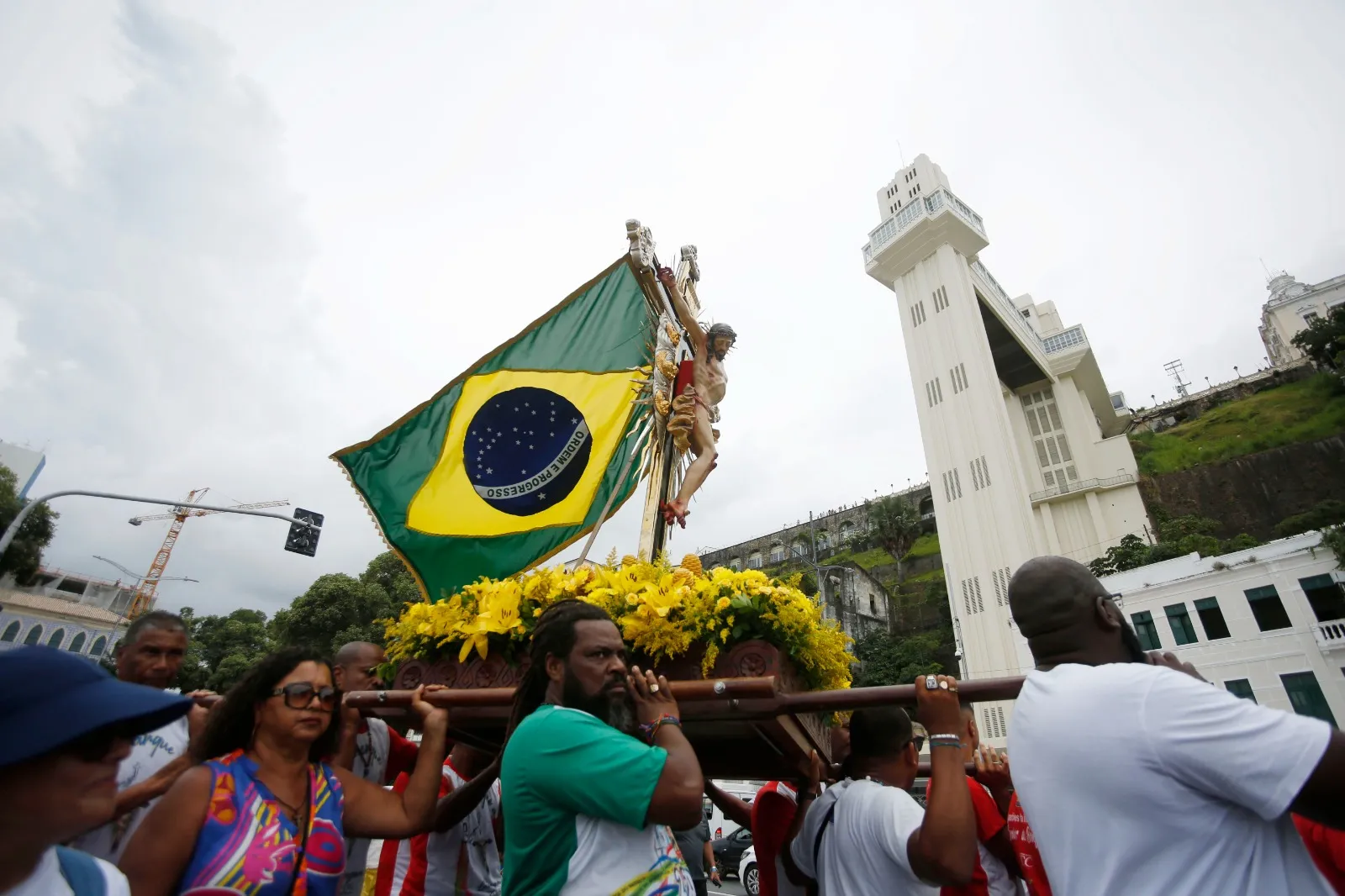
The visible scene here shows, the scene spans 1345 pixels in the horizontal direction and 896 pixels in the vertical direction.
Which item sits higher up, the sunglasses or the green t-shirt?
the sunglasses

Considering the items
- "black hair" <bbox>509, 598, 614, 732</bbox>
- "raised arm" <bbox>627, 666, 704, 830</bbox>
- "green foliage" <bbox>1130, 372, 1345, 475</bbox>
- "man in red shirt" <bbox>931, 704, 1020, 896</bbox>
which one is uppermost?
"green foliage" <bbox>1130, 372, 1345, 475</bbox>

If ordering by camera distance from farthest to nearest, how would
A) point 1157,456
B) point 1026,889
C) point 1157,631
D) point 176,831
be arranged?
point 1157,456 < point 1157,631 < point 1026,889 < point 176,831

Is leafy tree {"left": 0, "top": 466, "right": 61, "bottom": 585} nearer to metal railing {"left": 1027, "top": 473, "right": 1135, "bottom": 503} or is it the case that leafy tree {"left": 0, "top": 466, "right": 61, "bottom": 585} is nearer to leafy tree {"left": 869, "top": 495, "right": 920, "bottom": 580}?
metal railing {"left": 1027, "top": 473, "right": 1135, "bottom": 503}

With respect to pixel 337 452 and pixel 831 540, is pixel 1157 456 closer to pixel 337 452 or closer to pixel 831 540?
pixel 831 540

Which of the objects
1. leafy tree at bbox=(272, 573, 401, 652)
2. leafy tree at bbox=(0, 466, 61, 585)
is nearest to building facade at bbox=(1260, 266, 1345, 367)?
leafy tree at bbox=(272, 573, 401, 652)

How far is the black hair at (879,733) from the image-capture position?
278 cm

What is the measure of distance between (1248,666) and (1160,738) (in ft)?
81.3

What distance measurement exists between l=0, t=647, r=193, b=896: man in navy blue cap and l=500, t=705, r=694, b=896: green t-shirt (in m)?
0.95

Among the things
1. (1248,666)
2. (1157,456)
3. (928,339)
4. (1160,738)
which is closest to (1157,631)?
(1248,666)

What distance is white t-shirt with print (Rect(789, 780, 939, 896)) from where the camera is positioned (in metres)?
2.42

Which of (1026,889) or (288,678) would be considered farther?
(1026,889)

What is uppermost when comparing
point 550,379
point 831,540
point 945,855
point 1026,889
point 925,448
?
point 831,540

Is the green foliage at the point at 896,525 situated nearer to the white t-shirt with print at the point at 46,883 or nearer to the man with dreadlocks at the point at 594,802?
the man with dreadlocks at the point at 594,802

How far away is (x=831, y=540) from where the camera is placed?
65.1 metres
